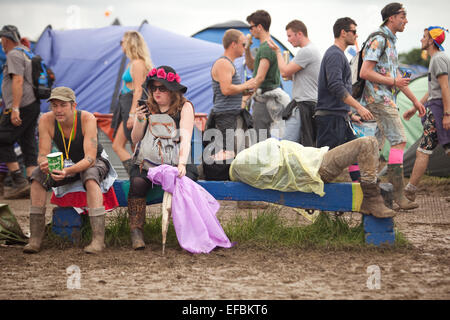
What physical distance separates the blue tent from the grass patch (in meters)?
4.73

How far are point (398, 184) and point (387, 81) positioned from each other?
930 millimetres

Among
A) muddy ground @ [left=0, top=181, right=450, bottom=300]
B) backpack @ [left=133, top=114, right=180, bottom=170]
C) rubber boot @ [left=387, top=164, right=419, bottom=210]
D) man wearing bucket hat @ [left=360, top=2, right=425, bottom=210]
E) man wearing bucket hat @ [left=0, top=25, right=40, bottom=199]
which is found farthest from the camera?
man wearing bucket hat @ [left=0, top=25, right=40, bottom=199]

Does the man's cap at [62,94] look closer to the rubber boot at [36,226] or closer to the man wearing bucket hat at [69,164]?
the man wearing bucket hat at [69,164]

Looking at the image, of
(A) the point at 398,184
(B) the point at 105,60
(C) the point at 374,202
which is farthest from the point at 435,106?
(B) the point at 105,60

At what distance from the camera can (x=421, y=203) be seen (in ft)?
20.6

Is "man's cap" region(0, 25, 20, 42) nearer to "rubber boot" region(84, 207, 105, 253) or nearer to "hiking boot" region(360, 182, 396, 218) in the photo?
"rubber boot" region(84, 207, 105, 253)

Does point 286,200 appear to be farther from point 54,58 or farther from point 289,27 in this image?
point 54,58

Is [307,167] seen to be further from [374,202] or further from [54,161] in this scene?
[54,161]

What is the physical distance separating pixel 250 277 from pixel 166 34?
Answer: 24.0ft

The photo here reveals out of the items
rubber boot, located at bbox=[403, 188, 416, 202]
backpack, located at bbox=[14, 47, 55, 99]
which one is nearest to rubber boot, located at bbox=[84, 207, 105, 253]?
rubber boot, located at bbox=[403, 188, 416, 202]

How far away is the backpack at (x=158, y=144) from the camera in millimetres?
4379

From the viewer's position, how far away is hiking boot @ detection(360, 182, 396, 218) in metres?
4.02

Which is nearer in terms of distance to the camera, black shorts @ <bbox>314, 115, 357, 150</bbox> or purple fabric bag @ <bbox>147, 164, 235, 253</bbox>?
purple fabric bag @ <bbox>147, 164, 235, 253</bbox>

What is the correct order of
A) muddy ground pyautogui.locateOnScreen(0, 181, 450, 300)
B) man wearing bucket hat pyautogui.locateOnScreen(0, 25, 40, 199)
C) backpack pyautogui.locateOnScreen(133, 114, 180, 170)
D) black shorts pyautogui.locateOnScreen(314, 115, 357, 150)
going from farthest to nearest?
man wearing bucket hat pyautogui.locateOnScreen(0, 25, 40, 199) → black shorts pyautogui.locateOnScreen(314, 115, 357, 150) → backpack pyautogui.locateOnScreen(133, 114, 180, 170) → muddy ground pyautogui.locateOnScreen(0, 181, 450, 300)
